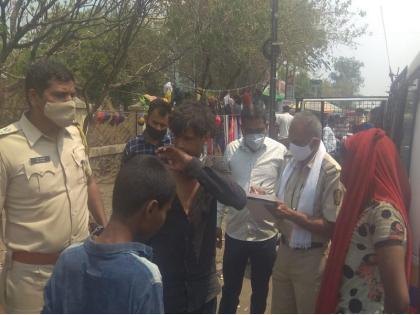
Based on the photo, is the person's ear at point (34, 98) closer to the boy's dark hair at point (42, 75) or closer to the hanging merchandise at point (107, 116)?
A: the boy's dark hair at point (42, 75)

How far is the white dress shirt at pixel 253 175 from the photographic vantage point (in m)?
3.53

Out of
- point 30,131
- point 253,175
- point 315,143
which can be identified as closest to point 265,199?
point 315,143

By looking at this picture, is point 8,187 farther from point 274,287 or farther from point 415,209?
point 415,209

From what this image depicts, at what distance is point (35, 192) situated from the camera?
2340 millimetres

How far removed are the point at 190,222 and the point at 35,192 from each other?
776 millimetres

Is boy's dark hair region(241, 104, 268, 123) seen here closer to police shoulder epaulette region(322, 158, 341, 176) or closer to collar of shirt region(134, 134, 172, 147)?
collar of shirt region(134, 134, 172, 147)

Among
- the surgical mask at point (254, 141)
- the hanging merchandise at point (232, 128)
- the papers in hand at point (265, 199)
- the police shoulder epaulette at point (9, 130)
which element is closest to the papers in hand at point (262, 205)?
the papers in hand at point (265, 199)

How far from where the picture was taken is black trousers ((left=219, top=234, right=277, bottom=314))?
11.6 ft

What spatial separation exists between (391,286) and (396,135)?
7.25 ft

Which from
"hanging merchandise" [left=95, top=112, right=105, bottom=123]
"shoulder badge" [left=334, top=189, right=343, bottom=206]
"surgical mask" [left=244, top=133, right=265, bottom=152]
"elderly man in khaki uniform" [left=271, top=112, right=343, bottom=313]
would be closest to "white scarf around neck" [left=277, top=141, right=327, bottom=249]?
"elderly man in khaki uniform" [left=271, top=112, right=343, bottom=313]

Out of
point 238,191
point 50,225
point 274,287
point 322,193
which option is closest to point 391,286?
point 238,191

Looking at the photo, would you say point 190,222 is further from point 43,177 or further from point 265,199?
point 43,177

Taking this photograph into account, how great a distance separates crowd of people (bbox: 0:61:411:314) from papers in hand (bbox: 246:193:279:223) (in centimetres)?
1

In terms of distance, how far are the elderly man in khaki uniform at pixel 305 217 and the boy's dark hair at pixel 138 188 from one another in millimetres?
1298
